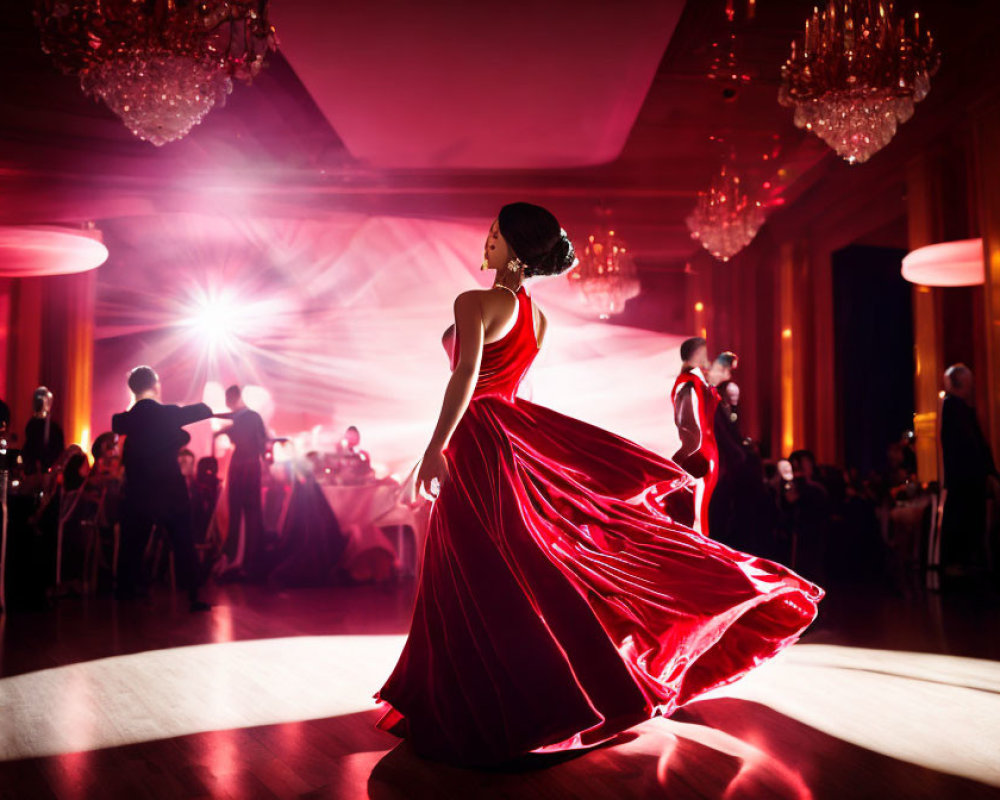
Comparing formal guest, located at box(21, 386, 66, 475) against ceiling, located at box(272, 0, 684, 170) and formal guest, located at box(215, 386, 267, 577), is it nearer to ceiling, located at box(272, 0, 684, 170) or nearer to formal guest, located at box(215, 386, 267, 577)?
formal guest, located at box(215, 386, 267, 577)

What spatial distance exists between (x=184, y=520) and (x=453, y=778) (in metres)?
3.27

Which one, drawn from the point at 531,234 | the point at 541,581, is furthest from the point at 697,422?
the point at 541,581

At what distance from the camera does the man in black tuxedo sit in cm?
476

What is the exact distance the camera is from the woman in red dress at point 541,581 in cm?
197

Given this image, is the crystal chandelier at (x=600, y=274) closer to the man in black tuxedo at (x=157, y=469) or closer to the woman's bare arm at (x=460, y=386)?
the man in black tuxedo at (x=157, y=469)

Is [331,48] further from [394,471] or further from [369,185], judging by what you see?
[394,471]

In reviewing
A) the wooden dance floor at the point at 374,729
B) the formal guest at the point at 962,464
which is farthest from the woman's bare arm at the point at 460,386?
the formal guest at the point at 962,464

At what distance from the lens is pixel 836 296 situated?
9578 mm

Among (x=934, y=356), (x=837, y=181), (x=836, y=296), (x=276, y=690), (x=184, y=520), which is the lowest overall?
(x=276, y=690)

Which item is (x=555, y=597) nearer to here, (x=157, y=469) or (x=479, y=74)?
(x=157, y=469)

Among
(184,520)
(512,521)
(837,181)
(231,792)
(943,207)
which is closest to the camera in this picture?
(231,792)

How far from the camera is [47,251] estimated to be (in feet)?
28.7

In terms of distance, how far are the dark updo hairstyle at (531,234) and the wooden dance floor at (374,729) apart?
3.77 ft

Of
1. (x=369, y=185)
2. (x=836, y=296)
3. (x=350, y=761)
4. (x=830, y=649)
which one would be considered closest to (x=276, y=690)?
(x=350, y=761)
